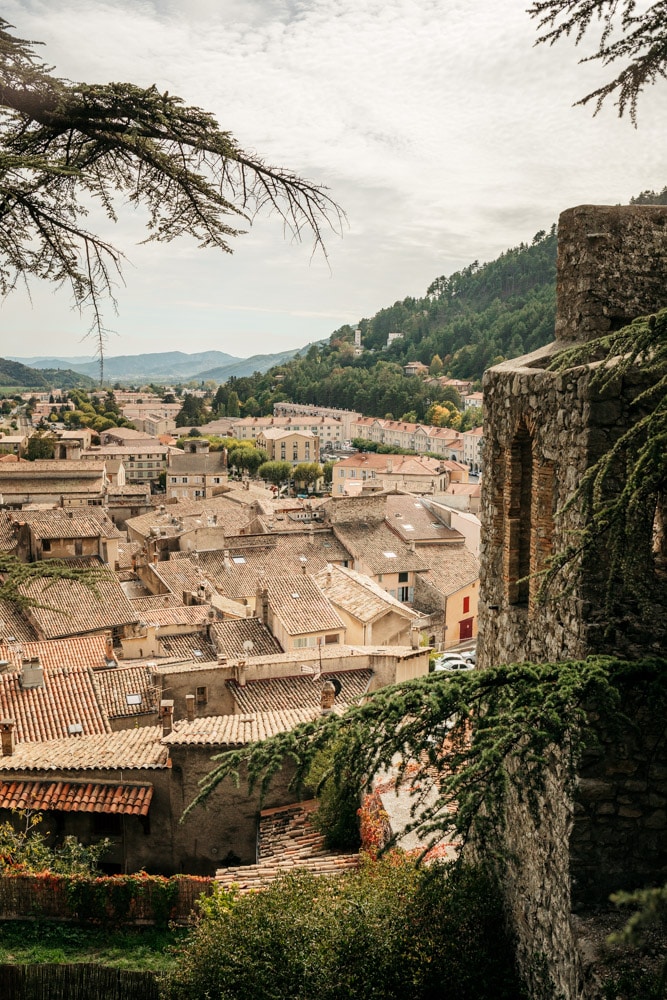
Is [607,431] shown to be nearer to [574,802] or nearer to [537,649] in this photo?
[537,649]

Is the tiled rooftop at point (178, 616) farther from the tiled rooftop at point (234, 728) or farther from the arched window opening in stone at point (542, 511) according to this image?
the arched window opening in stone at point (542, 511)

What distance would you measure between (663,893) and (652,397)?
3.49 m

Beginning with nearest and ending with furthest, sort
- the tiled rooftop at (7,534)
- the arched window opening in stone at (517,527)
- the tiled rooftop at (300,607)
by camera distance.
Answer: the arched window opening in stone at (517,527) < the tiled rooftop at (300,607) < the tiled rooftop at (7,534)

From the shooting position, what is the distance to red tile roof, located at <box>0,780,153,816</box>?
13188mm

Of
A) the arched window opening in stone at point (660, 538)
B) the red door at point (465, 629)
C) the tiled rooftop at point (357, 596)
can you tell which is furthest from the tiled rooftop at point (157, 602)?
the arched window opening in stone at point (660, 538)

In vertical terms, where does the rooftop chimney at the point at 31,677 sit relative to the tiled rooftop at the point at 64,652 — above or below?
above

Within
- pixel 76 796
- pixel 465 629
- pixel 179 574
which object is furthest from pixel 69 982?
pixel 465 629

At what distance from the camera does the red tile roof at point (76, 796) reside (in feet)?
43.3

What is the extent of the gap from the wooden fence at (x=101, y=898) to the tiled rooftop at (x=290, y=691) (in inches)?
263

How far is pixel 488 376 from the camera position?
785 centimetres

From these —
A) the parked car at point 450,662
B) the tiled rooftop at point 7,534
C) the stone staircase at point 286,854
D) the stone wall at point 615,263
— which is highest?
the stone wall at point 615,263

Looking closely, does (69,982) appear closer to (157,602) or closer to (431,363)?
(157,602)

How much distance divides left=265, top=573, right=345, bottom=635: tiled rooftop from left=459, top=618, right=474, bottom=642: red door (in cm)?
1301

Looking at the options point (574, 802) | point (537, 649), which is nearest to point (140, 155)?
point (537, 649)
